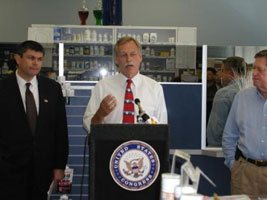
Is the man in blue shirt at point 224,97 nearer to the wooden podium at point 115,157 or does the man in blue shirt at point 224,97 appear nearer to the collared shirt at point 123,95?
the collared shirt at point 123,95

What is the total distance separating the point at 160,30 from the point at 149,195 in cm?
756

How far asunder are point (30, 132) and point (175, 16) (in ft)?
26.3

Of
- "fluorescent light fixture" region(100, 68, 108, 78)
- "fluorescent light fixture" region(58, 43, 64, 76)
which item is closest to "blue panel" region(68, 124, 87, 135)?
"fluorescent light fixture" region(58, 43, 64, 76)

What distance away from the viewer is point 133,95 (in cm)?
278

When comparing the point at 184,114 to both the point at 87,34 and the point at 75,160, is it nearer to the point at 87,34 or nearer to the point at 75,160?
the point at 75,160

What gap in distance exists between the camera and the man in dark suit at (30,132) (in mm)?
3090

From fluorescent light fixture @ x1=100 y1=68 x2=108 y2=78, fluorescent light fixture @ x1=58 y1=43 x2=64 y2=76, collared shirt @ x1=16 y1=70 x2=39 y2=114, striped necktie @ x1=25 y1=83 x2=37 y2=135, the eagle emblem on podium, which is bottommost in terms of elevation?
the eagle emblem on podium

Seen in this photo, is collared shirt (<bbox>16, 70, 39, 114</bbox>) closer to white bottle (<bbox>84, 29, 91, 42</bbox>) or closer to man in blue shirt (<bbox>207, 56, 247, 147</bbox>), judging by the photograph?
man in blue shirt (<bbox>207, 56, 247, 147</bbox>)

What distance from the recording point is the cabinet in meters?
5.62

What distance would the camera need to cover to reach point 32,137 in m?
3.11

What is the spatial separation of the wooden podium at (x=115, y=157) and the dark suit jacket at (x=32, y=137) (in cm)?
145

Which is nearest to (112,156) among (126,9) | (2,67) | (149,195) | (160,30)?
(149,195)

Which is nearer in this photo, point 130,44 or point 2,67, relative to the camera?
point 130,44

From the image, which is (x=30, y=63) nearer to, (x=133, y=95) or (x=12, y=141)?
(x=12, y=141)
